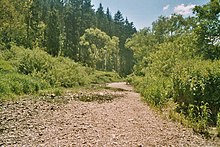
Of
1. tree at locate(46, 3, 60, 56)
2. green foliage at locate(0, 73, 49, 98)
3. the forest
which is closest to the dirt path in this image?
the forest

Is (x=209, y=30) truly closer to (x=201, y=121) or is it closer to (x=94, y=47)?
(x=201, y=121)

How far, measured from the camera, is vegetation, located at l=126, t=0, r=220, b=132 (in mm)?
9859

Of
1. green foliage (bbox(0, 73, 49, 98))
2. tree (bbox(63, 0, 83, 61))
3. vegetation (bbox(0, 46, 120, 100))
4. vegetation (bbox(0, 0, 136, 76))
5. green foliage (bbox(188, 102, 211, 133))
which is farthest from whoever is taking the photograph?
tree (bbox(63, 0, 83, 61))

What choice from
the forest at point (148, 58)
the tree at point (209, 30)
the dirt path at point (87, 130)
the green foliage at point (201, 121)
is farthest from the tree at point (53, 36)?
the green foliage at point (201, 121)

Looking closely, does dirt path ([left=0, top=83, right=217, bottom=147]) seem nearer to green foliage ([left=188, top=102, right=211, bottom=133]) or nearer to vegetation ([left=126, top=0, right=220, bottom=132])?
green foliage ([left=188, top=102, right=211, bottom=133])

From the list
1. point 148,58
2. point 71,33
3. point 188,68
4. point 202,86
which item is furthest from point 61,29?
point 202,86

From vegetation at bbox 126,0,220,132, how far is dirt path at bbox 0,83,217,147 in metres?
1.46

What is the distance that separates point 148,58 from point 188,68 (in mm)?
23252

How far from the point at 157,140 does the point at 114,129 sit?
1.82 meters

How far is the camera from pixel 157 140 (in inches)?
298

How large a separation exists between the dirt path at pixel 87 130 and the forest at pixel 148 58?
1329mm

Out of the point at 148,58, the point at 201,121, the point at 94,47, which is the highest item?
the point at 94,47

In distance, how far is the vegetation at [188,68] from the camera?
32.3ft

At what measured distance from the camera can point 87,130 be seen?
331 inches
